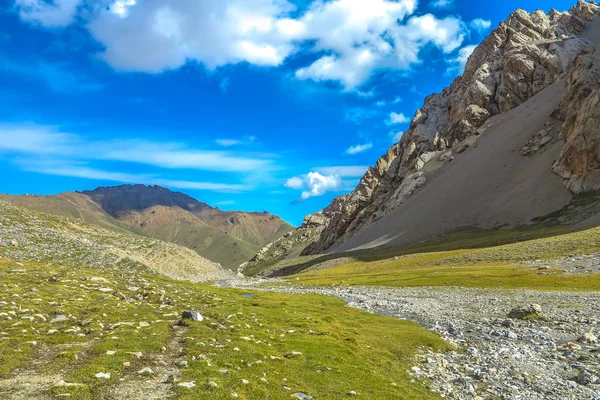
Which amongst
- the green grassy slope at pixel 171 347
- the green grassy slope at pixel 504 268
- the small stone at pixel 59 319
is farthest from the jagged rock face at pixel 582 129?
the small stone at pixel 59 319

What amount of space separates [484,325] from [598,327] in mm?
8502

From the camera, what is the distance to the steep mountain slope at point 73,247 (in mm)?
57281

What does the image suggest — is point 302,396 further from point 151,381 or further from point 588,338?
point 588,338

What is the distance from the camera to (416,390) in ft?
63.6

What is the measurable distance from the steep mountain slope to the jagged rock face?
6551 inches

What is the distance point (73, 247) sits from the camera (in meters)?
64.3

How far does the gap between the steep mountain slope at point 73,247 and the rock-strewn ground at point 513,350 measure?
4900 centimetres

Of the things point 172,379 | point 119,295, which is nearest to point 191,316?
point 119,295

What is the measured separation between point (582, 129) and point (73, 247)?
195 m

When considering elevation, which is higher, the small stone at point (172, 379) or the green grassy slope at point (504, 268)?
the small stone at point (172, 379)

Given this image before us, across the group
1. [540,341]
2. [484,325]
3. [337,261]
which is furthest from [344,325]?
[337,261]

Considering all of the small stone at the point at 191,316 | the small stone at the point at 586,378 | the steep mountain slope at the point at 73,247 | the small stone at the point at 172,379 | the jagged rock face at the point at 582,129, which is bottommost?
the small stone at the point at 586,378

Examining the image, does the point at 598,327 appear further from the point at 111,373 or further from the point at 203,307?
the point at 111,373

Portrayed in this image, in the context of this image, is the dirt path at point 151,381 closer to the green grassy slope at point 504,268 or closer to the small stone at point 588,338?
the small stone at point 588,338
